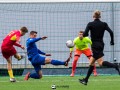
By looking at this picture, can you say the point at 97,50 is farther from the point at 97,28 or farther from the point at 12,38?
the point at 12,38

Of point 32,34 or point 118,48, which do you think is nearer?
point 32,34

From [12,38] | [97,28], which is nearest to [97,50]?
[97,28]

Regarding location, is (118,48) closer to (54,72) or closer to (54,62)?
(54,72)

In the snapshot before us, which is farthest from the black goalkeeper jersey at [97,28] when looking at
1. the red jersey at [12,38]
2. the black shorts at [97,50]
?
the red jersey at [12,38]

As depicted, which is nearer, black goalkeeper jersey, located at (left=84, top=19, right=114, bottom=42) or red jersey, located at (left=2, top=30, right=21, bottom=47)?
black goalkeeper jersey, located at (left=84, top=19, right=114, bottom=42)

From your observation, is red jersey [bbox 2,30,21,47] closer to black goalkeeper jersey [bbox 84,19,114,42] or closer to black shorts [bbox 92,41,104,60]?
black goalkeeper jersey [bbox 84,19,114,42]

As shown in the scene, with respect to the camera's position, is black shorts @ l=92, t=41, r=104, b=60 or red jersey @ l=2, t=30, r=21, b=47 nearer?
black shorts @ l=92, t=41, r=104, b=60

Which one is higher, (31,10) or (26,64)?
(31,10)

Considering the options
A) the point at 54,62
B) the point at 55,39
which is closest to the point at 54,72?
the point at 55,39

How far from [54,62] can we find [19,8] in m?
9.22

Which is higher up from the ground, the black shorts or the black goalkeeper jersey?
the black goalkeeper jersey

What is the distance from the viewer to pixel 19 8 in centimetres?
2584

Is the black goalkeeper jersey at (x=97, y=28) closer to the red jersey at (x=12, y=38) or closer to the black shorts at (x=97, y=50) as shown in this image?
the black shorts at (x=97, y=50)

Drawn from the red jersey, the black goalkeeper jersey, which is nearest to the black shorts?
the black goalkeeper jersey
